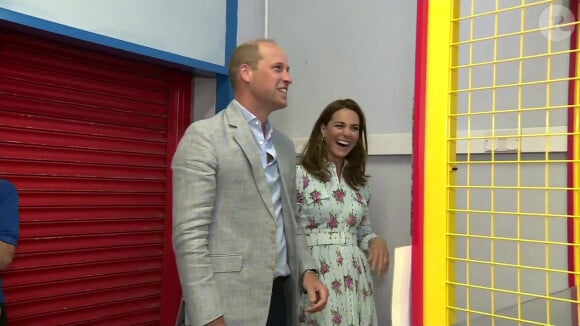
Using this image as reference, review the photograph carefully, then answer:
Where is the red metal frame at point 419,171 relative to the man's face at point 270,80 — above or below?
below

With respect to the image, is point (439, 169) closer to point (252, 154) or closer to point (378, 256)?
point (252, 154)

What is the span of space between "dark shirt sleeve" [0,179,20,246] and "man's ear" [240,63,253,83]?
0.89 metres

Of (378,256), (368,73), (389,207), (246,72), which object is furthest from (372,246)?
(246,72)

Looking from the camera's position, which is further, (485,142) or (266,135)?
(485,142)

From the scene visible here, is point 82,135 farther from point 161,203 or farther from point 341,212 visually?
point 341,212

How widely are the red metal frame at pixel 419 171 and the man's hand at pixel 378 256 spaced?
1512 mm

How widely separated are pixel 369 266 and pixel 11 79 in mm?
1686

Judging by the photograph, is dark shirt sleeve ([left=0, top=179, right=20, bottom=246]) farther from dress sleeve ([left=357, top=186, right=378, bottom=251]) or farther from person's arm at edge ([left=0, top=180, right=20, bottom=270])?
dress sleeve ([left=357, top=186, right=378, bottom=251])

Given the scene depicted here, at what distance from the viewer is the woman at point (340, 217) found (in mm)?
2043

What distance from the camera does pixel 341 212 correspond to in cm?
214

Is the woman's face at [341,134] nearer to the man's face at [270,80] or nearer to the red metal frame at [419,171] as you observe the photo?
the man's face at [270,80]

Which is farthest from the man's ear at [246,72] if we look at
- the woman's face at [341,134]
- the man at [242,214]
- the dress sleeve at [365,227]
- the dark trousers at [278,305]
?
the dress sleeve at [365,227]

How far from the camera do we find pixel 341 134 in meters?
2.27

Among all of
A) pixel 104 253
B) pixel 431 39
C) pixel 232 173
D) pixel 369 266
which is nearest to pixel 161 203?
pixel 104 253
